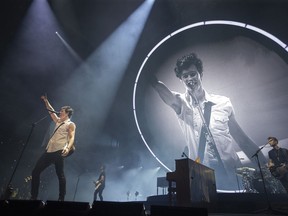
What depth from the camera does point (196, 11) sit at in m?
9.03

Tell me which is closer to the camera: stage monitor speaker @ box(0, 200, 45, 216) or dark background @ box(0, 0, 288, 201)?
stage monitor speaker @ box(0, 200, 45, 216)

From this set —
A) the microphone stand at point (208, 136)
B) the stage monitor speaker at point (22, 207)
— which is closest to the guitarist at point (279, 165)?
→ the microphone stand at point (208, 136)

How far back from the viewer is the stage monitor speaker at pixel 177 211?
5.79 ft

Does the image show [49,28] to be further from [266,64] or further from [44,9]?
[266,64]

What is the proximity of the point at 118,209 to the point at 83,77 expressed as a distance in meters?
10.1

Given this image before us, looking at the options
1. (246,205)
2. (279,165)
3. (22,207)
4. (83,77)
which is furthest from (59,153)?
(83,77)

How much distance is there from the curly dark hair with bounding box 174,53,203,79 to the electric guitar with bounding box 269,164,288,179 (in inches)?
199

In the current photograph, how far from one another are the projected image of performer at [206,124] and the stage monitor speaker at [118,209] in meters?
7.16

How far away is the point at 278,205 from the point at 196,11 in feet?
27.1

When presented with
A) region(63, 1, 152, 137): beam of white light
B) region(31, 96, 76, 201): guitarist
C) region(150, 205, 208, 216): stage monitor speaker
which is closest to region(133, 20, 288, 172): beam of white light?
region(63, 1, 152, 137): beam of white light

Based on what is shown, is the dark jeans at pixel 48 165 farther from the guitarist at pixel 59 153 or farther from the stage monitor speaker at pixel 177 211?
the stage monitor speaker at pixel 177 211

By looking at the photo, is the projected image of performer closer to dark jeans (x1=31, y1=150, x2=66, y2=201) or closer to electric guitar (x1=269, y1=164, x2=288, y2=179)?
electric guitar (x1=269, y1=164, x2=288, y2=179)

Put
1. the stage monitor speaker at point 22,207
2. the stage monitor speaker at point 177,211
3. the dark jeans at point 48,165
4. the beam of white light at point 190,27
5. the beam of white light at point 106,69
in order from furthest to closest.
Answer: the beam of white light at point 106,69 < the beam of white light at point 190,27 < the dark jeans at point 48,165 < the stage monitor speaker at point 22,207 < the stage monitor speaker at point 177,211

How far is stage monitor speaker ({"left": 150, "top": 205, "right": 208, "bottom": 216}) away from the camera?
1.76 m
